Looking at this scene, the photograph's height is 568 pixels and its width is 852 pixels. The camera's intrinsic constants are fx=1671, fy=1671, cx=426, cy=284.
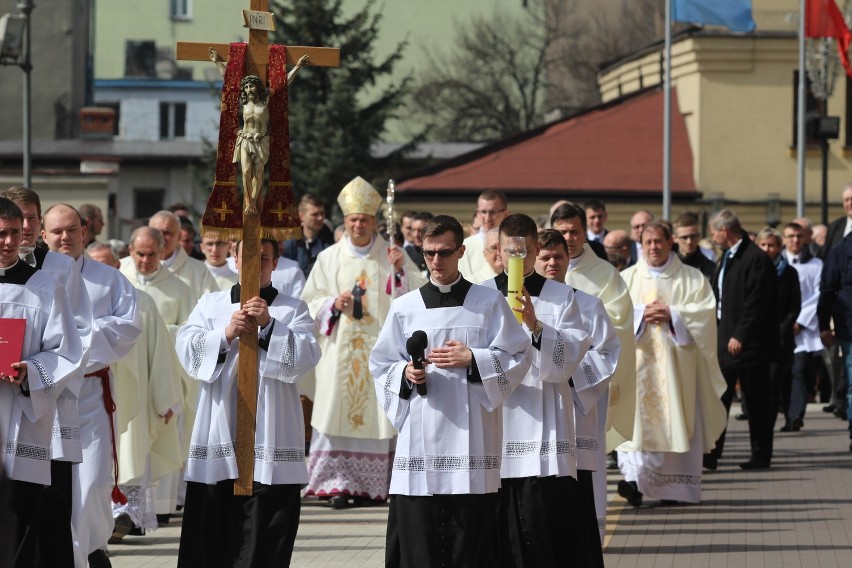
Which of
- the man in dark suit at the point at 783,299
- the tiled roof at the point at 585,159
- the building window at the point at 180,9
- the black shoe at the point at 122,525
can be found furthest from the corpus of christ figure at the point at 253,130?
the building window at the point at 180,9

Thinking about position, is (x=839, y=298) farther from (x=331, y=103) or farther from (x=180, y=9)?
(x=180, y=9)

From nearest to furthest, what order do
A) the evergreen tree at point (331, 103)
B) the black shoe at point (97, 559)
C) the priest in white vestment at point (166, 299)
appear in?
the black shoe at point (97, 559)
the priest in white vestment at point (166, 299)
the evergreen tree at point (331, 103)

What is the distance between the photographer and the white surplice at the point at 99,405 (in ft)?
29.9

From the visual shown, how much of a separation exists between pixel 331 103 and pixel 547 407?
91.1 feet

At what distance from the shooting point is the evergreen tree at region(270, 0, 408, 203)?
36156mm

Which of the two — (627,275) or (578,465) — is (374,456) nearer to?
(627,275)

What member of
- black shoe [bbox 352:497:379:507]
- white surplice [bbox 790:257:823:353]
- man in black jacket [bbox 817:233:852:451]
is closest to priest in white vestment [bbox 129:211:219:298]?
black shoe [bbox 352:497:379:507]

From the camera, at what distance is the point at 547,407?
28.5 feet

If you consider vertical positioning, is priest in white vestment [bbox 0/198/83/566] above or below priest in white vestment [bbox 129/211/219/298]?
below

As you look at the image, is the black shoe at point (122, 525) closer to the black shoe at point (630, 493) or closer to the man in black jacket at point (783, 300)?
the black shoe at point (630, 493)

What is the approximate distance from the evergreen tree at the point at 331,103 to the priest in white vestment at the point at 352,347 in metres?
22.6

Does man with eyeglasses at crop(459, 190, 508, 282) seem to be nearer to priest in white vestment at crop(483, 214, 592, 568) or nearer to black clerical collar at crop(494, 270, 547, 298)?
black clerical collar at crop(494, 270, 547, 298)

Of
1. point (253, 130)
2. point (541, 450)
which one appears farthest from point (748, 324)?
point (253, 130)

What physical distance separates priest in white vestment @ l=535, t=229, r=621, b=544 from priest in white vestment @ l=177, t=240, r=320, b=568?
143 centimetres
